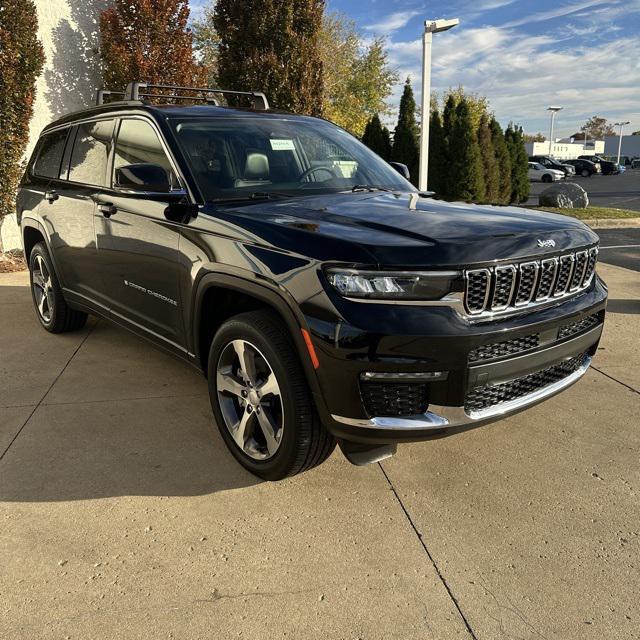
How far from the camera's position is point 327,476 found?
3.06 metres

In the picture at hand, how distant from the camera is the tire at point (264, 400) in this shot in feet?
8.54

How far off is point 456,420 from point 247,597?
1031mm

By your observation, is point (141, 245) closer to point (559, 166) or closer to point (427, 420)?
point (427, 420)

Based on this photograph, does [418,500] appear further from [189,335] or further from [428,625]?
[189,335]

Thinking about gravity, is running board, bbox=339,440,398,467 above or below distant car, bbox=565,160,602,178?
above

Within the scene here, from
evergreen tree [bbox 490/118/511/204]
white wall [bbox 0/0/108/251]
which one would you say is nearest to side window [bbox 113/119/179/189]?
white wall [bbox 0/0/108/251]

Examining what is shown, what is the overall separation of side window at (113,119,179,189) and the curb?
41.2ft

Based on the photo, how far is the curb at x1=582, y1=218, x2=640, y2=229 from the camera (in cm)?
1417

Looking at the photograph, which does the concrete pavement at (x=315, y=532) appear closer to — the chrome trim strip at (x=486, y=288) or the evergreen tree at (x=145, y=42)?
the chrome trim strip at (x=486, y=288)

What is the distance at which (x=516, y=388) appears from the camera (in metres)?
2.70

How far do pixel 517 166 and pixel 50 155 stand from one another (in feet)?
54.2

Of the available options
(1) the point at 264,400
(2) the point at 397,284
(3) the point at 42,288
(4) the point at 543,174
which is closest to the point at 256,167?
(1) the point at 264,400

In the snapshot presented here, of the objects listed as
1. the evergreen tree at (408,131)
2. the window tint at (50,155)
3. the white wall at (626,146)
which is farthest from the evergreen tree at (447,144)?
the white wall at (626,146)

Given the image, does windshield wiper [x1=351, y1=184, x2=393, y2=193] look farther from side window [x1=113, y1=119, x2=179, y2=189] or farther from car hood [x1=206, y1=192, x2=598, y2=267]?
side window [x1=113, y1=119, x2=179, y2=189]
